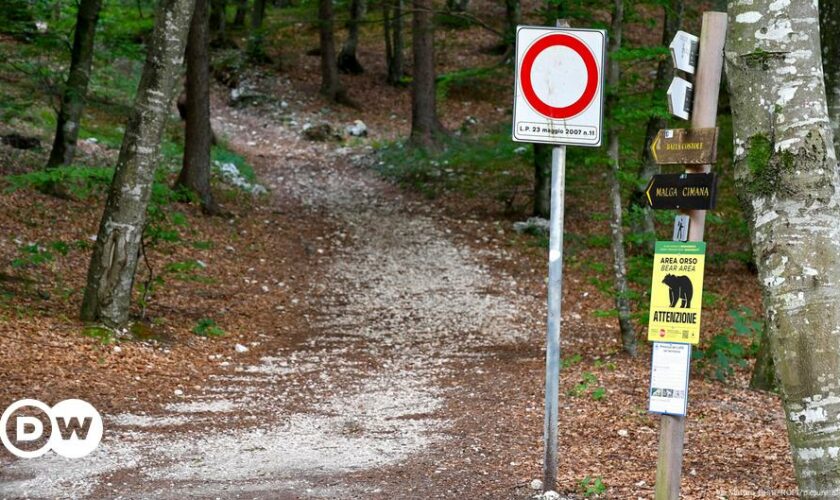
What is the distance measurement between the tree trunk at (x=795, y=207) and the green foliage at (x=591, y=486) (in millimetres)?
2089

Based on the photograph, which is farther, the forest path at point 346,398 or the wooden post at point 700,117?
the forest path at point 346,398

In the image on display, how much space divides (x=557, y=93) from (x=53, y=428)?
4391 millimetres

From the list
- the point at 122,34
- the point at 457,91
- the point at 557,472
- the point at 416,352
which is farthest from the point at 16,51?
Result: the point at 457,91

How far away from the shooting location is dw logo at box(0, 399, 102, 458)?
6.16 meters

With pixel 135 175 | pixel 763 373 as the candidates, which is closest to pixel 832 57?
pixel 763 373

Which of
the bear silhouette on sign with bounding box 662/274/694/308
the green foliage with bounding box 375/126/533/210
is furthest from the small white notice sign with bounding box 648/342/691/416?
the green foliage with bounding box 375/126/533/210

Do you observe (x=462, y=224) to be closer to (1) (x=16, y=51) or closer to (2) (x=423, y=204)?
(2) (x=423, y=204)

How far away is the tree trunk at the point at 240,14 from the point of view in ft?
119

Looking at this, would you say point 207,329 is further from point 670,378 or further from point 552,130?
point 670,378

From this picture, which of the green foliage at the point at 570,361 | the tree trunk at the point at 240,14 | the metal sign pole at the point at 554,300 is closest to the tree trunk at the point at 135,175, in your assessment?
the green foliage at the point at 570,361

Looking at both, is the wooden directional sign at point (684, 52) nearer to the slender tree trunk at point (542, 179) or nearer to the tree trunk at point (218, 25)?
the slender tree trunk at point (542, 179)

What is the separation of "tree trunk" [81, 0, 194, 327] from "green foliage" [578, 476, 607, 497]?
589cm

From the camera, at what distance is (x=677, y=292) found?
14.6 ft

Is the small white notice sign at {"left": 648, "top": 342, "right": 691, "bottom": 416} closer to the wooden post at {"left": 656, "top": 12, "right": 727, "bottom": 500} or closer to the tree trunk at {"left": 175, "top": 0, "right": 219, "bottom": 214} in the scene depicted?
the wooden post at {"left": 656, "top": 12, "right": 727, "bottom": 500}
